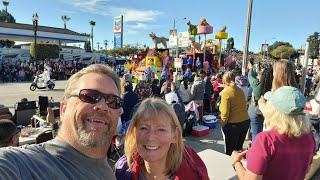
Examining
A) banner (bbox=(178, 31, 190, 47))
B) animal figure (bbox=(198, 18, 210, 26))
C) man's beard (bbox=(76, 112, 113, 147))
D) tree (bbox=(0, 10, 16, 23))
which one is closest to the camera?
man's beard (bbox=(76, 112, 113, 147))

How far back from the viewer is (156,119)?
5.78ft

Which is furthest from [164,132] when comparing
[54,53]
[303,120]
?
[54,53]

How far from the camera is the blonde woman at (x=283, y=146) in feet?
6.17

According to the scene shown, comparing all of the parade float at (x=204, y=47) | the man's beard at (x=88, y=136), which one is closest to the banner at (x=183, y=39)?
the parade float at (x=204, y=47)

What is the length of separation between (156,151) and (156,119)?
0.72 ft

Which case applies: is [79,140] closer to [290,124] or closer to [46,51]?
[290,124]

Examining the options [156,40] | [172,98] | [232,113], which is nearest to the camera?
[232,113]

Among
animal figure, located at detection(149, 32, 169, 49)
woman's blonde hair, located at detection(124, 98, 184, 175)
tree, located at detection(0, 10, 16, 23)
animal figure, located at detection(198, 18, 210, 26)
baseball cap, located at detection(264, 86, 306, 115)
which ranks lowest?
woman's blonde hair, located at detection(124, 98, 184, 175)

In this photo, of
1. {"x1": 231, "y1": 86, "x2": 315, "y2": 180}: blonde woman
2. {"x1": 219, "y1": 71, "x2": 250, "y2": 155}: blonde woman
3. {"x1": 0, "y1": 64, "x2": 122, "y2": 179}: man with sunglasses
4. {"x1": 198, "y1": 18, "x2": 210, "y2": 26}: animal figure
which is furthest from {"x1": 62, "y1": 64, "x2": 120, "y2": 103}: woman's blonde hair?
{"x1": 198, "y1": 18, "x2": 210, "y2": 26}: animal figure

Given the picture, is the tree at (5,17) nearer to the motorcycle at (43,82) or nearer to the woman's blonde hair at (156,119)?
the motorcycle at (43,82)

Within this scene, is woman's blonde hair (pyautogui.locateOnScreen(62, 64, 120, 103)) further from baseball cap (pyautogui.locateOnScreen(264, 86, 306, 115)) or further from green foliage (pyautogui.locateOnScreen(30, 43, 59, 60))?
green foliage (pyautogui.locateOnScreen(30, 43, 59, 60))

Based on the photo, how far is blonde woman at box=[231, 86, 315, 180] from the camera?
1880 millimetres

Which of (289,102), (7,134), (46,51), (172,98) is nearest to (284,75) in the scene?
(289,102)

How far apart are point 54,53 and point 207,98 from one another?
2792 centimetres
